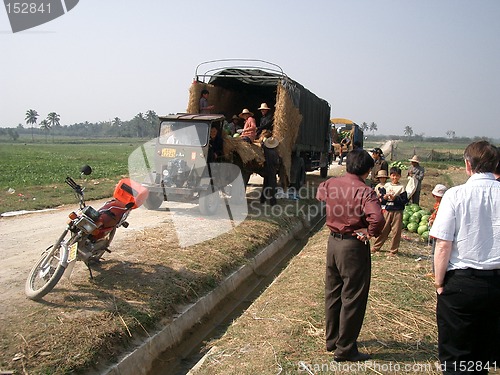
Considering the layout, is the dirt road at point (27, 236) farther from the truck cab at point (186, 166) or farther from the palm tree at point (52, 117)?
the palm tree at point (52, 117)

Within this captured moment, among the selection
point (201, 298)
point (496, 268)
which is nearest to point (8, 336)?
point (201, 298)

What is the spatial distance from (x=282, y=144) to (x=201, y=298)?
20.8 feet

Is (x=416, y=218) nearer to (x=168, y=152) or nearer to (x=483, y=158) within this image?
(x=168, y=152)

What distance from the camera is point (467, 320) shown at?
3.31 metres

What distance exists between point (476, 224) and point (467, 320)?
0.73 metres

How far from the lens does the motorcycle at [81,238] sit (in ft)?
16.6

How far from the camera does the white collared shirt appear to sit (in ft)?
10.7

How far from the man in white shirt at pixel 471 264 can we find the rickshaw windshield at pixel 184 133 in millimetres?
7686

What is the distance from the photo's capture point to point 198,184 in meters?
10.4

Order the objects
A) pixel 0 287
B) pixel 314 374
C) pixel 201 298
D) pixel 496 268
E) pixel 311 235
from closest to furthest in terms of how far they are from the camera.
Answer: pixel 496 268 < pixel 314 374 < pixel 0 287 < pixel 201 298 < pixel 311 235

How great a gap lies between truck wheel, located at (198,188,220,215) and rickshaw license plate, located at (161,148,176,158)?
1.26 metres

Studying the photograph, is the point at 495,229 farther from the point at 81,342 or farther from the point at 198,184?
the point at 198,184

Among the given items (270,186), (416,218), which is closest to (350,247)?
(416,218)

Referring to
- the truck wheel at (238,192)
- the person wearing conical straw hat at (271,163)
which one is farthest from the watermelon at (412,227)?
the truck wheel at (238,192)
